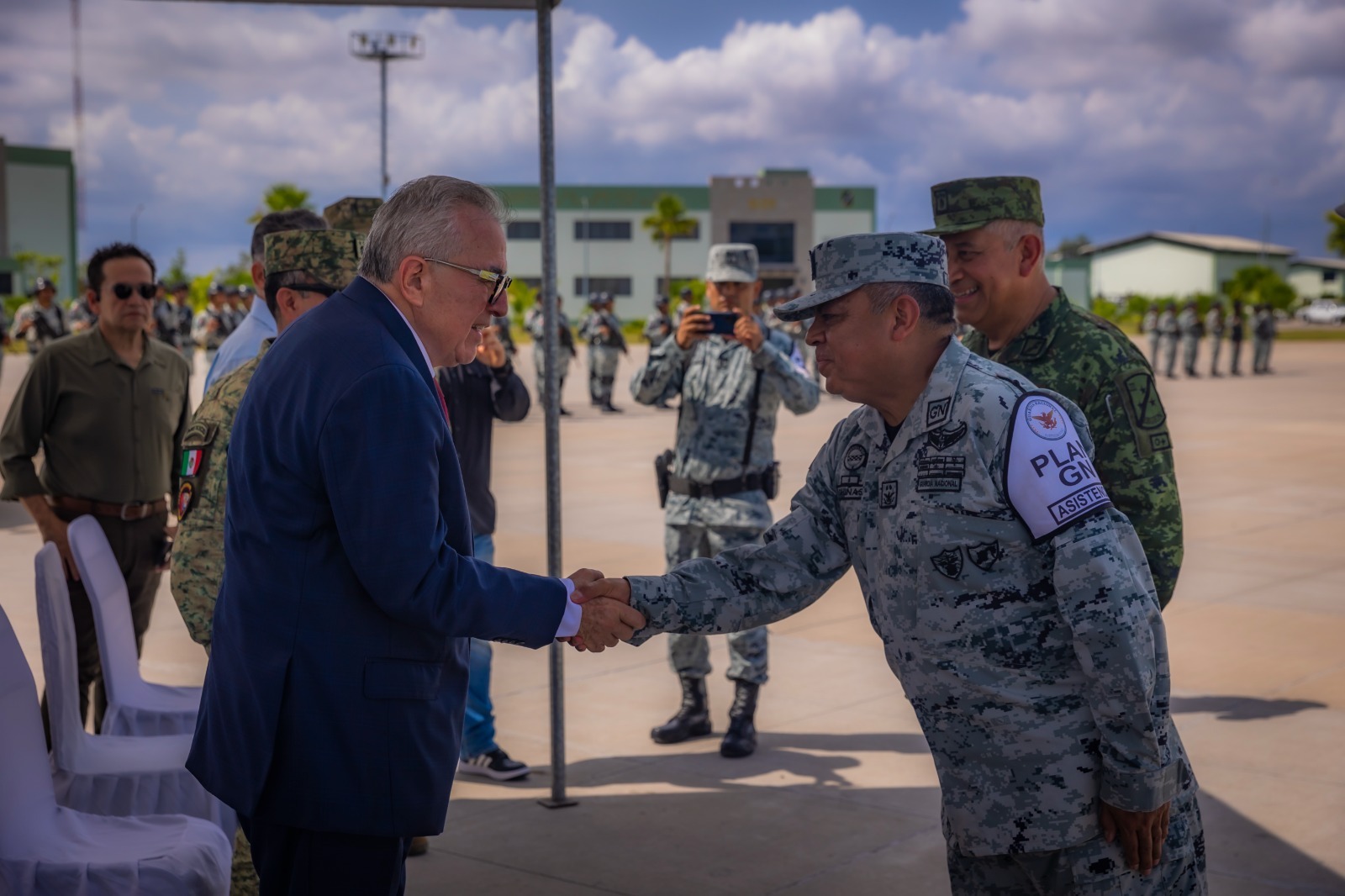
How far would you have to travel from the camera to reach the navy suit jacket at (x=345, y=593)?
92.4 inches

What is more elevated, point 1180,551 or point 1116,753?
point 1180,551

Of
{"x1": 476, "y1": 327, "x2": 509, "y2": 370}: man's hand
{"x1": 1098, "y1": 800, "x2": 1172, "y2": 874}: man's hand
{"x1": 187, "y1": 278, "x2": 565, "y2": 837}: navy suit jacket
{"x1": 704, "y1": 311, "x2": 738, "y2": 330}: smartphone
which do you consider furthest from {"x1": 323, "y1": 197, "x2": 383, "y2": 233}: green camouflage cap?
{"x1": 1098, "y1": 800, "x2": 1172, "y2": 874}: man's hand

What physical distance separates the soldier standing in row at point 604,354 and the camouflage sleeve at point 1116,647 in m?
20.4

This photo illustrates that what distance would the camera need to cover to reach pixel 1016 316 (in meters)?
3.71

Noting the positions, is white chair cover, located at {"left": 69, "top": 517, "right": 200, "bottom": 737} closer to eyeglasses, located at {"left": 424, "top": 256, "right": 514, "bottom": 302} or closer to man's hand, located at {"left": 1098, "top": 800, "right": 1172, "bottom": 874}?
eyeglasses, located at {"left": 424, "top": 256, "right": 514, "bottom": 302}

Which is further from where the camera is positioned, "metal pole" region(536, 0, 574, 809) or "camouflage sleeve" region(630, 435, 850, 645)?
"metal pole" region(536, 0, 574, 809)

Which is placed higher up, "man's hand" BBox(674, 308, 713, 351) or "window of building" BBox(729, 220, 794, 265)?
"window of building" BBox(729, 220, 794, 265)

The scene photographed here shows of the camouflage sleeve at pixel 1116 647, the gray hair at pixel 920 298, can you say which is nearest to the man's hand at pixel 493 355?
the gray hair at pixel 920 298

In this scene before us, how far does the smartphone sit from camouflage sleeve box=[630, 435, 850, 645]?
9.02 ft

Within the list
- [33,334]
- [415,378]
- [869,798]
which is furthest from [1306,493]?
[33,334]

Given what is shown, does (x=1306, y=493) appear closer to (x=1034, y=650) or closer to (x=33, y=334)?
(x=1034, y=650)

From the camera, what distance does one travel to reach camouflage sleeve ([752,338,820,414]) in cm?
597

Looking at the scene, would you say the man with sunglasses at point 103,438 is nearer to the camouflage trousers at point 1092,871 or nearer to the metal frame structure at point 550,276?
the metal frame structure at point 550,276

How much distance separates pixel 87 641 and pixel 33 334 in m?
18.1
